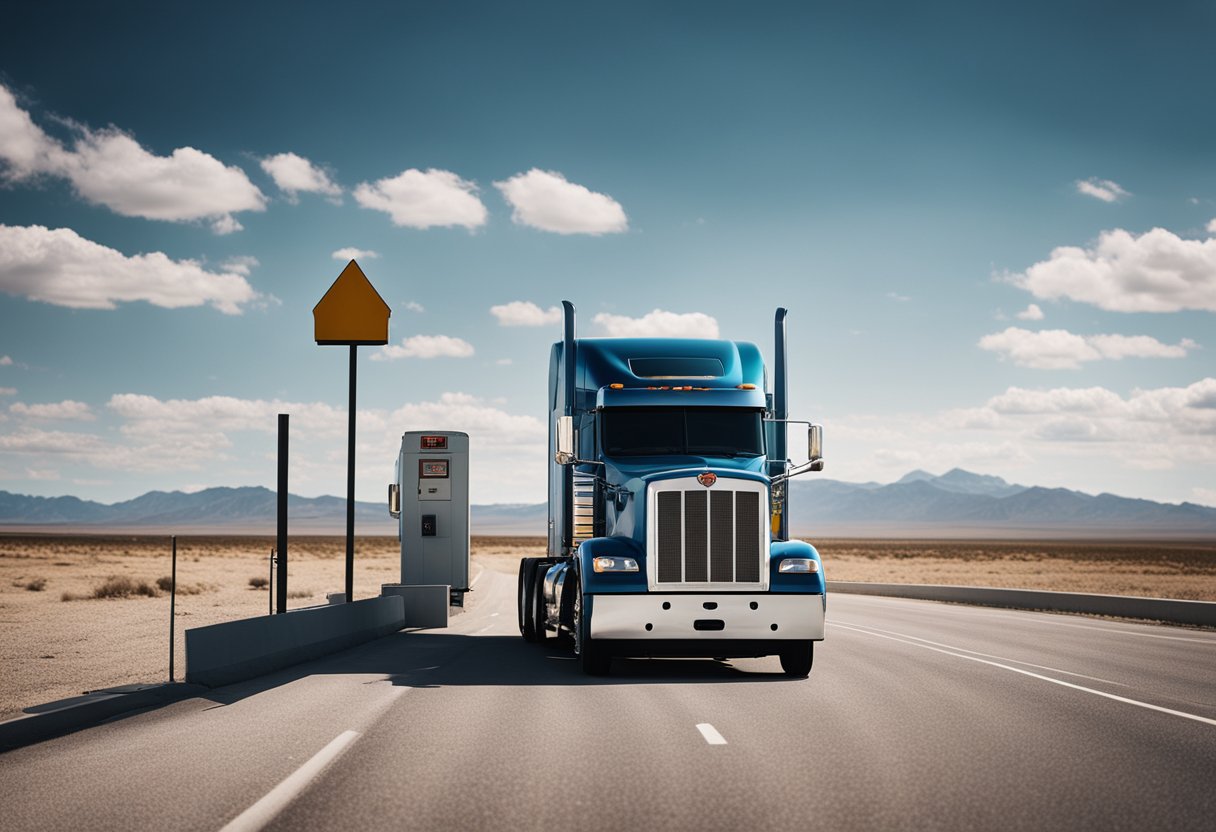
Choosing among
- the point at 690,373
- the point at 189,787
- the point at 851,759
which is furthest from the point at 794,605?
the point at 189,787

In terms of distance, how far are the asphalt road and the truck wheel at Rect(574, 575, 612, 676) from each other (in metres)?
0.25

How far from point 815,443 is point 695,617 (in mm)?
2761

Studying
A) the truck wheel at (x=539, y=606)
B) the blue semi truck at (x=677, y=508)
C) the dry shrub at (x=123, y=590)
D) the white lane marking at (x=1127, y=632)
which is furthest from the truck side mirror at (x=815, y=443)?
the dry shrub at (x=123, y=590)

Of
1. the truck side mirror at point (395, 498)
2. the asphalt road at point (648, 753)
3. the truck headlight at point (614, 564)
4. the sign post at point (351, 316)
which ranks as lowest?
the asphalt road at point (648, 753)

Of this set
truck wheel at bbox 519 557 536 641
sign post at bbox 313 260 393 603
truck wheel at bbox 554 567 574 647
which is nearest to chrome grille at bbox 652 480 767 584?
truck wheel at bbox 554 567 574 647

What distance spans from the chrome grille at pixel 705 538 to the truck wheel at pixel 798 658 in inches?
40.1

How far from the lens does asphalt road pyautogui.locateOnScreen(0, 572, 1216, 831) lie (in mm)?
7051

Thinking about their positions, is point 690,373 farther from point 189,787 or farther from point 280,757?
point 189,787

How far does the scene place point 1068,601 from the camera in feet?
108

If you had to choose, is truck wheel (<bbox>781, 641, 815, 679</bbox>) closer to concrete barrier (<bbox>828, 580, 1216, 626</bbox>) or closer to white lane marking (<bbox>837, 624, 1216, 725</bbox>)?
white lane marking (<bbox>837, 624, 1216, 725</bbox>)

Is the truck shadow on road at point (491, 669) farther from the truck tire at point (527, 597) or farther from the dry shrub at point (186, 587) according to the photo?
the dry shrub at point (186, 587)

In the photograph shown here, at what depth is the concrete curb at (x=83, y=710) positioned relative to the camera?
988 cm

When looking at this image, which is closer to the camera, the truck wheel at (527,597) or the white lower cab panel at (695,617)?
the white lower cab panel at (695,617)

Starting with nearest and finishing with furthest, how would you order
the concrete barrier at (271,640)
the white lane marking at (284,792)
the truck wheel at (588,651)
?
the white lane marking at (284,792)
the concrete barrier at (271,640)
the truck wheel at (588,651)
